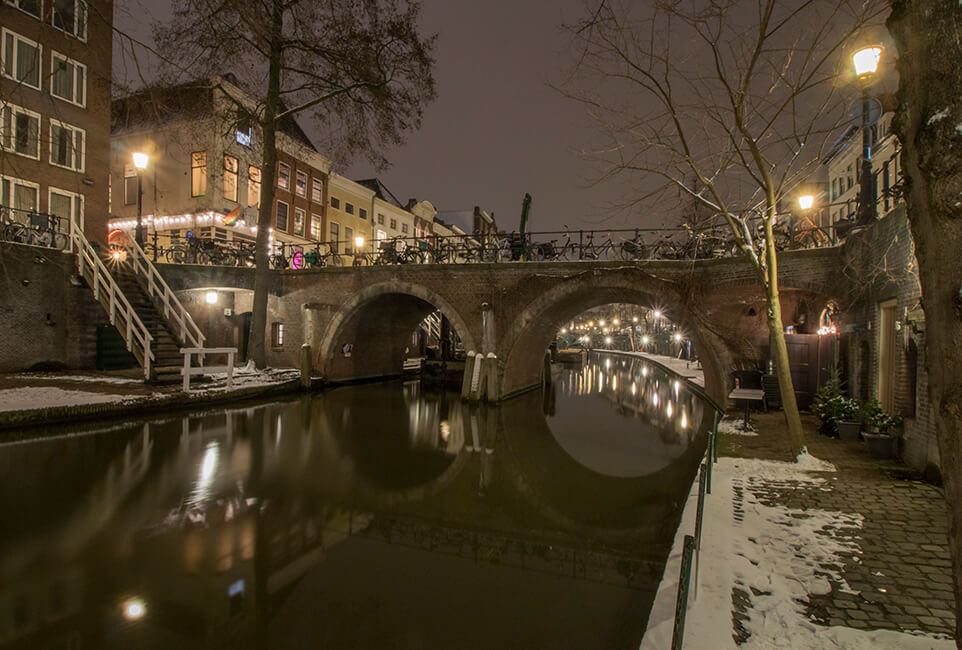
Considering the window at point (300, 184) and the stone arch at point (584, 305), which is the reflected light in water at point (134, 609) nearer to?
the stone arch at point (584, 305)

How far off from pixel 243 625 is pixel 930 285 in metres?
5.14

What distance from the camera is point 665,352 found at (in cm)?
5300

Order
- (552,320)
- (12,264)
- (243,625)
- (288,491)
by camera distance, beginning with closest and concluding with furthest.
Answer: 1. (243,625)
2. (288,491)
3. (12,264)
4. (552,320)

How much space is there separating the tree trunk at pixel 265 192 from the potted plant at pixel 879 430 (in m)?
17.5

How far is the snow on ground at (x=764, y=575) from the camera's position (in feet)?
10.7

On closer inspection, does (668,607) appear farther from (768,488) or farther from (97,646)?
(97,646)

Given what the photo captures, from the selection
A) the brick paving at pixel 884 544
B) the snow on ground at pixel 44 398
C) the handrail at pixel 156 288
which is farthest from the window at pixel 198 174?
the brick paving at pixel 884 544

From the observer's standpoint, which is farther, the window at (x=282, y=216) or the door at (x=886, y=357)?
the window at (x=282, y=216)

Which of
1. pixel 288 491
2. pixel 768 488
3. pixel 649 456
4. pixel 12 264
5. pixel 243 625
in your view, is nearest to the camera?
pixel 243 625

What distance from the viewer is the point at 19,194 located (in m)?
18.7

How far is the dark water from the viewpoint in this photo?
4.26m

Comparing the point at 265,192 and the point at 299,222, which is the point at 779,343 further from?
the point at 299,222

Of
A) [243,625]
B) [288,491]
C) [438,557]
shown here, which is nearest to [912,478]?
[438,557]

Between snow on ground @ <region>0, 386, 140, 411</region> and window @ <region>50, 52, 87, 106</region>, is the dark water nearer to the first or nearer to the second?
snow on ground @ <region>0, 386, 140, 411</region>
